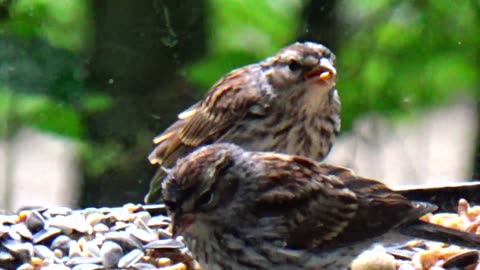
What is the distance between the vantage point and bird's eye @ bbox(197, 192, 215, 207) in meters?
4.96

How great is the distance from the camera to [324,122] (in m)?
6.07

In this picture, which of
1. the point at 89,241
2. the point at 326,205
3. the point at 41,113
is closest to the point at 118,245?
the point at 89,241

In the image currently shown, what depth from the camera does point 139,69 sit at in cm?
750

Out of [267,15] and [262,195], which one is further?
[267,15]

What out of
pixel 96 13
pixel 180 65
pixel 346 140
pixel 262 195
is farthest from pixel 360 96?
pixel 262 195

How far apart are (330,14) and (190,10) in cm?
68

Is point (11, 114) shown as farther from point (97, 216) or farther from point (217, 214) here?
point (217, 214)

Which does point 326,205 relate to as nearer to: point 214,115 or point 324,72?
point 324,72

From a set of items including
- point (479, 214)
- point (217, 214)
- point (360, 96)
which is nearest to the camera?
point (217, 214)

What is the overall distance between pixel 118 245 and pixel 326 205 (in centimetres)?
81

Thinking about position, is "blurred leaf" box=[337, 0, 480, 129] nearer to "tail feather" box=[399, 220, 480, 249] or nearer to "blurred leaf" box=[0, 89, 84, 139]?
"blurred leaf" box=[0, 89, 84, 139]

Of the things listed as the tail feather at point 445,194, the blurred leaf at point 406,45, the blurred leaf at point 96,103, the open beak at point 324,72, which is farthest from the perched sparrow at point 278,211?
the blurred leaf at point 96,103

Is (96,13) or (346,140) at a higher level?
(96,13)

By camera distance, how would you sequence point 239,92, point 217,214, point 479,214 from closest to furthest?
point 217,214 < point 479,214 < point 239,92
